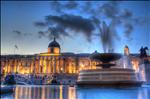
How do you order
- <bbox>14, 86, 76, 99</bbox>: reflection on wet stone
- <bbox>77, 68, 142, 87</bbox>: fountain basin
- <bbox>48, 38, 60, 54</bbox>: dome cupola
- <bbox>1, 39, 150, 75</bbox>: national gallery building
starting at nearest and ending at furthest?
<bbox>14, 86, 76, 99</bbox>: reflection on wet stone
<bbox>77, 68, 142, 87</bbox>: fountain basin
<bbox>1, 39, 150, 75</bbox>: national gallery building
<bbox>48, 38, 60, 54</bbox>: dome cupola

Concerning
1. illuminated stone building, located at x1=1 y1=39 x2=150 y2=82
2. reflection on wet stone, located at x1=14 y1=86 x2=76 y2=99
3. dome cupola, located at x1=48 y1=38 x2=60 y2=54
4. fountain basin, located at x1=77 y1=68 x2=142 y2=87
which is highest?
dome cupola, located at x1=48 y1=38 x2=60 y2=54

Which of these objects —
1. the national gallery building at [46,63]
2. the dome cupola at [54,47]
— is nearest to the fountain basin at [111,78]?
the national gallery building at [46,63]

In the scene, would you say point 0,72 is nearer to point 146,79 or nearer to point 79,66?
point 79,66

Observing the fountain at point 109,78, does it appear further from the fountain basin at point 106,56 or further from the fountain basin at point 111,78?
the fountain basin at point 106,56

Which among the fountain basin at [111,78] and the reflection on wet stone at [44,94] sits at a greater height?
the fountain basin at [111,78]

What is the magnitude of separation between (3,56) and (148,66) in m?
78.4

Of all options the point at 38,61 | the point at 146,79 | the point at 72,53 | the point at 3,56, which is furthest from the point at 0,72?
the point at 146,79

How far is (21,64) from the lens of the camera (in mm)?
116000

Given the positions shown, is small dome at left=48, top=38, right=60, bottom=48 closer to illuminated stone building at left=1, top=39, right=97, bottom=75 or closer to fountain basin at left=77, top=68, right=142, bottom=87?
illuminated stone building at left=1, top=39, right=97, bottom=75

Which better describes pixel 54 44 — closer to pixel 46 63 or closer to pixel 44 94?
pixel 46 63

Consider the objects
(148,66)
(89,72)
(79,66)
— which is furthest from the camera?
(79,66)

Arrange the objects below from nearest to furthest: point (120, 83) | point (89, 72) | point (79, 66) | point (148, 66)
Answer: point (120, 83)
point (89, 72)
point (148, 66)
point (79, 66)

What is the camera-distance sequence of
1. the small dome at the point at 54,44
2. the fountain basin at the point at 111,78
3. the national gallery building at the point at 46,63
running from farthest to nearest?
the small dome at the point at 54,44 → the national gallery building at the point at 46,63 → the fountain basin at the point at 111,78

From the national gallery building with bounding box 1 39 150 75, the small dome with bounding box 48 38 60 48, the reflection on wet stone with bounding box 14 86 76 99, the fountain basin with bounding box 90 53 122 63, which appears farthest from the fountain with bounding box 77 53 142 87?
the small dome with bounding box 48 38 60 48
